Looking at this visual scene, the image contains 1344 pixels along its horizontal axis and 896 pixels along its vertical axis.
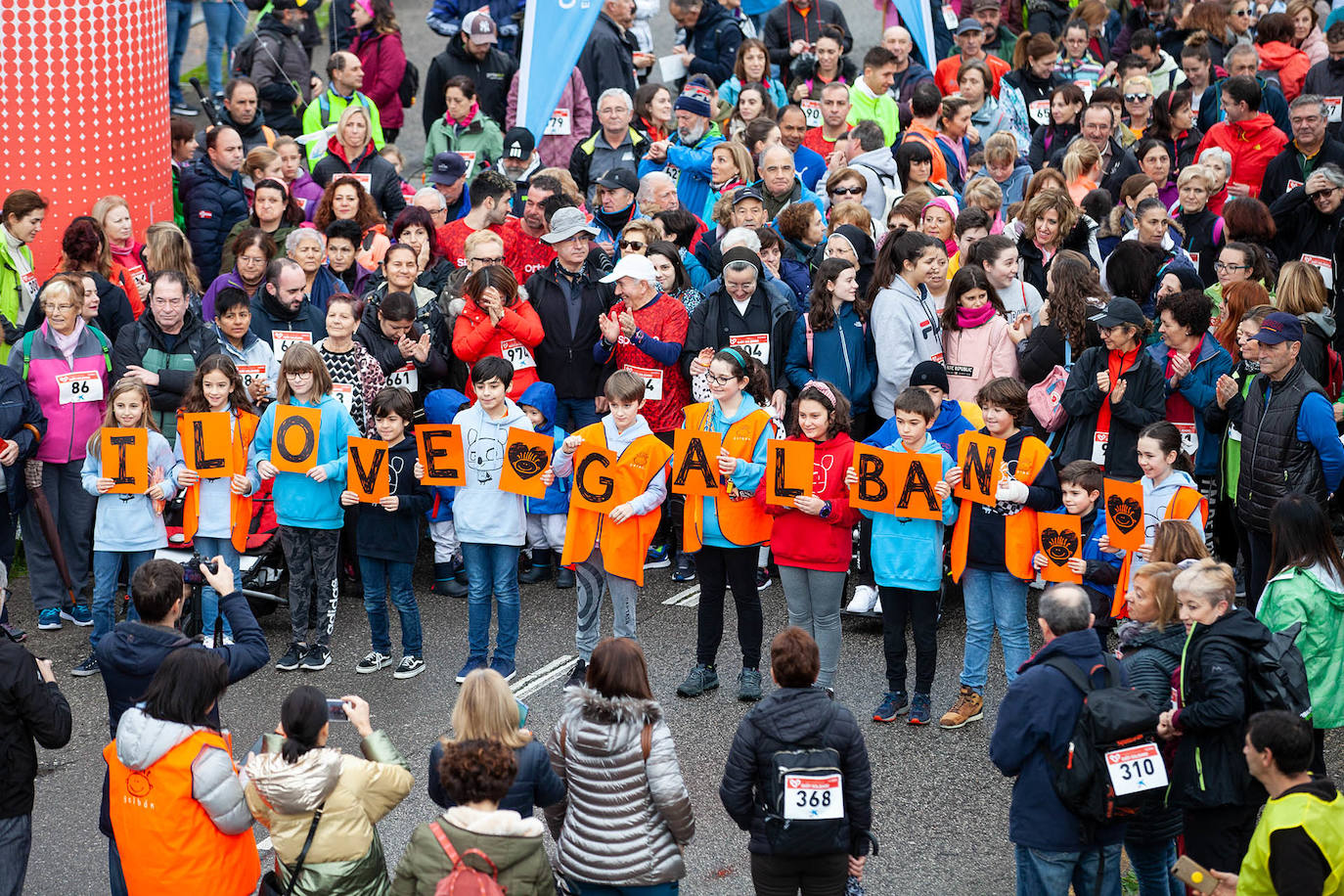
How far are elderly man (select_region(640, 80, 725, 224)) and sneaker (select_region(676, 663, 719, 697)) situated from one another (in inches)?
202

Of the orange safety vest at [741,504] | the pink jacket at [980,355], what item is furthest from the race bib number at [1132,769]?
the pink jacket at [980,355]

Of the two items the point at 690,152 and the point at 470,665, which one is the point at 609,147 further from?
the point at 470,665

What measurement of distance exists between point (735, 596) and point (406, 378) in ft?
9.09

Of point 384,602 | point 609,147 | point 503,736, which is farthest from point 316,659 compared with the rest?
point 609,147

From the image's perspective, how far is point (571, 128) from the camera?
15.0 meters

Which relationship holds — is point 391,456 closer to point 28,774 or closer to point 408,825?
point 408,825

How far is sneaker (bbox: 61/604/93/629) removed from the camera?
394 inches

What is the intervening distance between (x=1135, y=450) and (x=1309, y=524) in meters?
2.30

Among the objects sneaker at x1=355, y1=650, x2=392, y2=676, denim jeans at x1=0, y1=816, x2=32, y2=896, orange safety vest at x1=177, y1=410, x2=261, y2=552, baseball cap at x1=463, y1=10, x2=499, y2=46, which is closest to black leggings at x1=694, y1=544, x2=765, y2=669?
sneaker at x1=355, y1=650, x2=392, y2=676

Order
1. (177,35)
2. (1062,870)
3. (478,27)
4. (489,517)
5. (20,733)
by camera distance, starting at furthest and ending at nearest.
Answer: (177,35) → (478,27) → (489,517) → (20,733) → (1062,870)

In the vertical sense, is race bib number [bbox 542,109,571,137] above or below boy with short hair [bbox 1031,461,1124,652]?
above

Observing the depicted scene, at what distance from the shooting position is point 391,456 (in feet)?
30.5

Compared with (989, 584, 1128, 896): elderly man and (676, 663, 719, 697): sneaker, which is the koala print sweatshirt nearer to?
(676, 663, 719, 697): sneaker

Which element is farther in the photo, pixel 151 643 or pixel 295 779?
pixel 151 643
